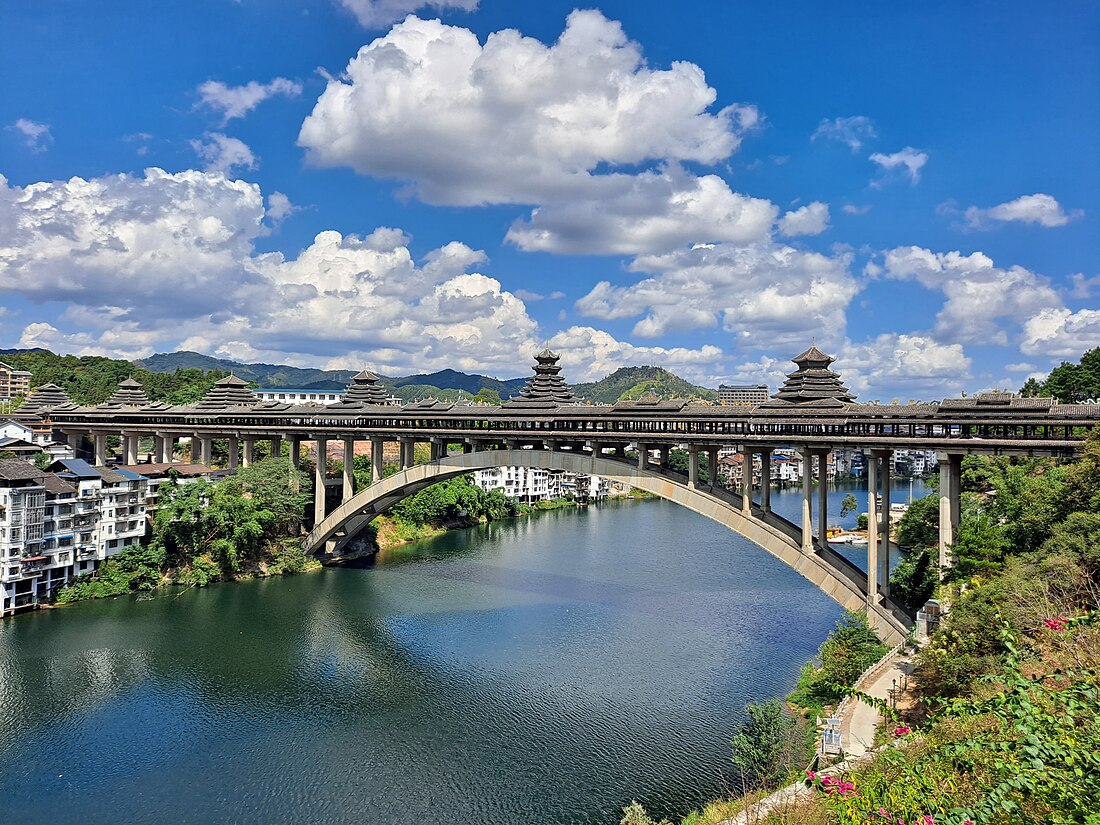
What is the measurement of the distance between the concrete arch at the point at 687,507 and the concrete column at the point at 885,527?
63cm

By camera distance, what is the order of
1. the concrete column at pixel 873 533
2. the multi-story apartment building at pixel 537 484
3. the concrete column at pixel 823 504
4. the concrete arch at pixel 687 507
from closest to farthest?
the concrete column at pixel 873 533
the concrete arch at pixel 687 507
the concrete column at pixel 823 504
the multi-story apartment building at pixel 537 484

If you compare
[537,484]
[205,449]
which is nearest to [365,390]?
[205,449]

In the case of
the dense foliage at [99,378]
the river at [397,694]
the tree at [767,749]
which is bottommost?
the river at [397,694]

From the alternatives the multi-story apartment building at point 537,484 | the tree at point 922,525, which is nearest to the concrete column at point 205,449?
the multi-story apartment building at point 537,484

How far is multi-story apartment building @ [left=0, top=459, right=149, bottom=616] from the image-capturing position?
30156 mm

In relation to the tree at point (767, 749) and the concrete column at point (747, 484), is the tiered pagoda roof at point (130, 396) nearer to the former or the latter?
the concrete column at point (747, 484)

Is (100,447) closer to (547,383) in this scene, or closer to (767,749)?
(547,383)

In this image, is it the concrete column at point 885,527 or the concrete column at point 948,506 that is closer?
the concrete column at point 948,506

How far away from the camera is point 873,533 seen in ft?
75.4

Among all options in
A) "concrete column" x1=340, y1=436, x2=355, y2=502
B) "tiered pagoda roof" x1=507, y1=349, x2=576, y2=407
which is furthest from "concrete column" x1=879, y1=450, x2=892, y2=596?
"concrete column" x1=340, y1=436, x2=355, y2=502

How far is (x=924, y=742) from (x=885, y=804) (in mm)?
3176

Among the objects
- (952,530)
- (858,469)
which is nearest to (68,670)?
(952,530)

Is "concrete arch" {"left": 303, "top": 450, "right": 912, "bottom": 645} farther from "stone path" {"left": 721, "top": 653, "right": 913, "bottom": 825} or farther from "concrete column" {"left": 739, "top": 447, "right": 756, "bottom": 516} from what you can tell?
"stone path" {"left": 721, "top": 653, "right": 913, "bottom": 825}

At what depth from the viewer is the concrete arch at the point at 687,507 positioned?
78.4 ft
